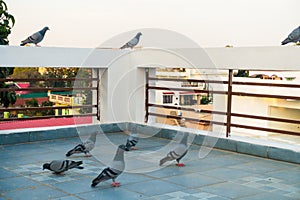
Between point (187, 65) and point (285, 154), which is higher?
point (187, 65)

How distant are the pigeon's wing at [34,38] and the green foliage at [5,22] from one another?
613 mm

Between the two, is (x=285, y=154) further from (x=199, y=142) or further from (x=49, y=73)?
(x=49, y=73)

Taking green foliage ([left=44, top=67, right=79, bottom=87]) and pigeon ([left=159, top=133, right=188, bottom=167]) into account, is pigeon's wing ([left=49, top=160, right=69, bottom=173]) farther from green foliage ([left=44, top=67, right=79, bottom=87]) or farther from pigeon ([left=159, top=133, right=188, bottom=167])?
green foliage ([left=44, top=67, right=79, bottom=87])

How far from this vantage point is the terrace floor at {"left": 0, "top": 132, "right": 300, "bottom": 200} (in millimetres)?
4070

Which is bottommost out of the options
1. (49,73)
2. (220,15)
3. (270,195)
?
(270,195)

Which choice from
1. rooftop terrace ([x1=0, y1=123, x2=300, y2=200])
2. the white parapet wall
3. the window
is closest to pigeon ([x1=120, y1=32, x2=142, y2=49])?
the white parapet wall

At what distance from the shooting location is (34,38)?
6867 millimetres

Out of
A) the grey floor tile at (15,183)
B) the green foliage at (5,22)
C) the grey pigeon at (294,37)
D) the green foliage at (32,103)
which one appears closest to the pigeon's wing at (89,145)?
the grey floor tile at (15,183)

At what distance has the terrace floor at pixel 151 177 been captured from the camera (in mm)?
4070

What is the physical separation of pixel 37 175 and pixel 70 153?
2.74 ft

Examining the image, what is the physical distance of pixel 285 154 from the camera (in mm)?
5445

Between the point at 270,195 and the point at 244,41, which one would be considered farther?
the point at 244,41

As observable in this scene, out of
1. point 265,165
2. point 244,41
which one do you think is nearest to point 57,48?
point 265,165

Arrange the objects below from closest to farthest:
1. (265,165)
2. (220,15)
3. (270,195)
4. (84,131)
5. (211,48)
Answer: (270,195) < (265,165) < (211,48) < (84,131) < (220,15)
